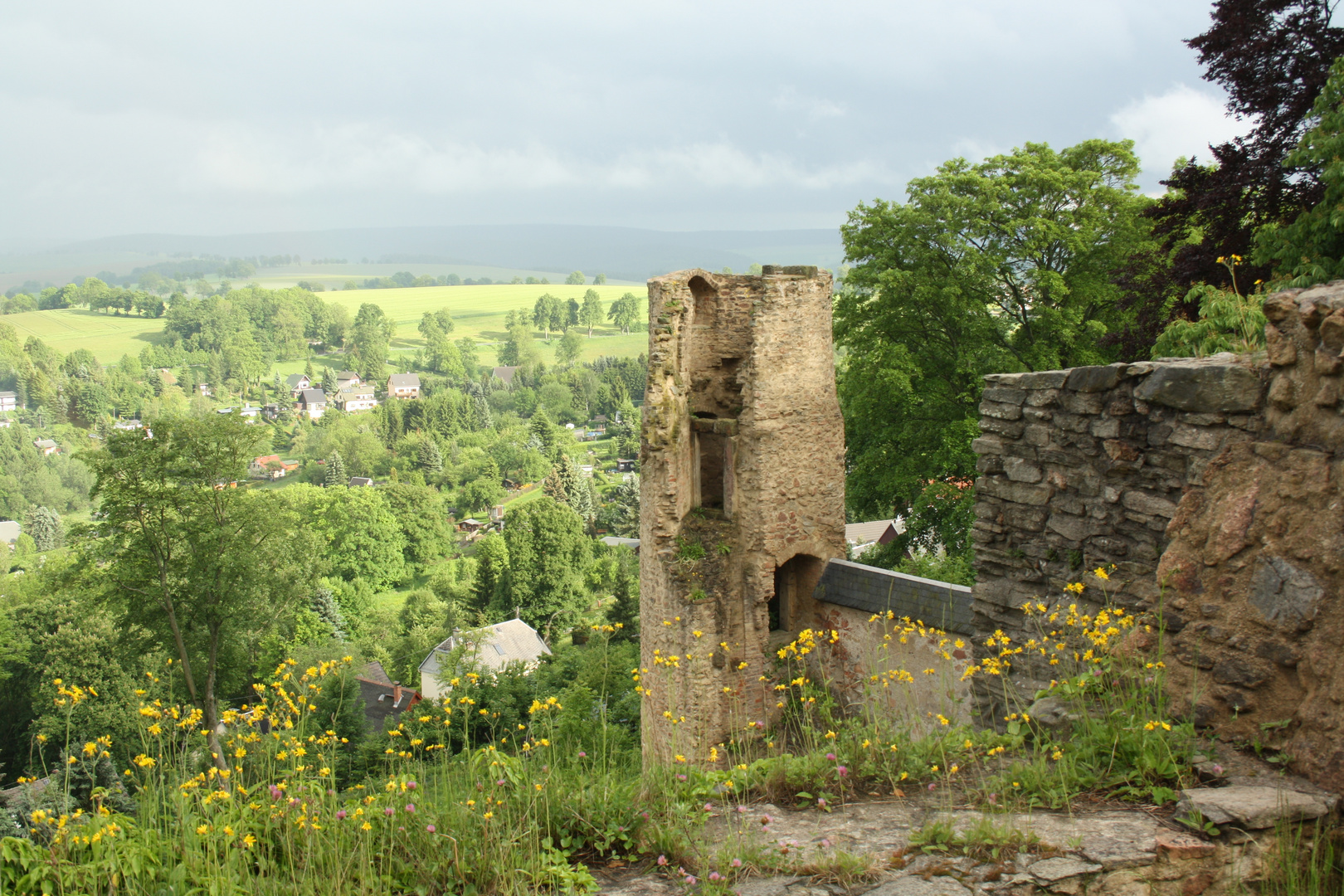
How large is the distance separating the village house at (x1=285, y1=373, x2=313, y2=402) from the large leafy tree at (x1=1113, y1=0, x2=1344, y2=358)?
463 feet

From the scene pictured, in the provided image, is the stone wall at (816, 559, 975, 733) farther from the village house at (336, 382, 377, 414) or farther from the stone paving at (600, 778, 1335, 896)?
the village house at (336, 382, 377, 414)

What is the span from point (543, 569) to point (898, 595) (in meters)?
37.1

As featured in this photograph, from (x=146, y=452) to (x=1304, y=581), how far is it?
2410 centimetres

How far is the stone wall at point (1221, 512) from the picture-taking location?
12.7 ft

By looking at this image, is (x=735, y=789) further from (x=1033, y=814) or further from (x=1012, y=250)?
(x=1012, y=250)

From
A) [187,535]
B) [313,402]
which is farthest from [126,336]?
[187,535]

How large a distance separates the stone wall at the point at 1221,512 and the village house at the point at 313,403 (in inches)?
5270

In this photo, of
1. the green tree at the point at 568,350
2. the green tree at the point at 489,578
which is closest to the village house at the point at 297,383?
the green tree at the point at 568,350

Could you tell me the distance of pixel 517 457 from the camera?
3944 inches

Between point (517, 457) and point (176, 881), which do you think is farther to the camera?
point (517, 457)

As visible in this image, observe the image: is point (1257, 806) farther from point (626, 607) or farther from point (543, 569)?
point (543, 569)

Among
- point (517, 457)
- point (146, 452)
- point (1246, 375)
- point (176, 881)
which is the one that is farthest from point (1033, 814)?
point (517, 457)

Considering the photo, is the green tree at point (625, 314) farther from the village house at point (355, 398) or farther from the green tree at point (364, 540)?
the green tree at point (364, 540)

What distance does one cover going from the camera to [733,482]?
1362cm
